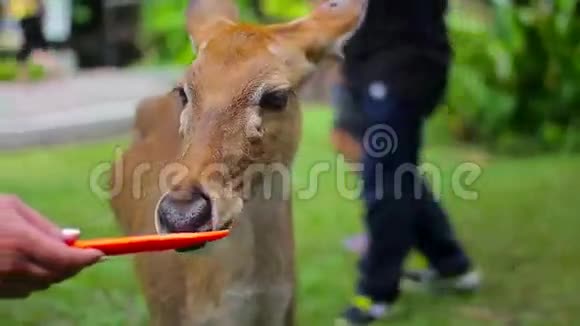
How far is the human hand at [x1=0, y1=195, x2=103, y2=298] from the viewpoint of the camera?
3.96 feet

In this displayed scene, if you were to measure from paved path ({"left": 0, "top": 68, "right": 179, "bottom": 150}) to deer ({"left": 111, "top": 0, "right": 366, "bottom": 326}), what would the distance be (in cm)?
149

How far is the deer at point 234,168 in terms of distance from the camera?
1372 millimetres

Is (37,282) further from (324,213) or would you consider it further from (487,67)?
(487,67)

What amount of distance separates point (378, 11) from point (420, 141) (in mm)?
415

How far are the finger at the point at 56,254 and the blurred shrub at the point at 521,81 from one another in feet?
12.5

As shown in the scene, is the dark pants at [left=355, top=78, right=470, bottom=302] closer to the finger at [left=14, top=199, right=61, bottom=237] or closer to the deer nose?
the deer nose

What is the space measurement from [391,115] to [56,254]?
1.20 m

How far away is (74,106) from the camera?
392 cm

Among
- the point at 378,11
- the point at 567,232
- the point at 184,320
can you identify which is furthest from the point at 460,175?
the point at 184,320

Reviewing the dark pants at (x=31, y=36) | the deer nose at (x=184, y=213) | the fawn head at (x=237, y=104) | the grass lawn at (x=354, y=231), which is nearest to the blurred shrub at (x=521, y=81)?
the grass lawn at (x=354, y=231)

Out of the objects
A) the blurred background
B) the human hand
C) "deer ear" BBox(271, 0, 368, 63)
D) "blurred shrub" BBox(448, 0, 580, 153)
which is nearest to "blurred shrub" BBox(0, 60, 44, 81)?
the blurred background

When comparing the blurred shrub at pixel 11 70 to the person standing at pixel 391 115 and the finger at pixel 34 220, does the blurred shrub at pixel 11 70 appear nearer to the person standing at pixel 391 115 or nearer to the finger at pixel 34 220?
the person standing at pixel 391 115

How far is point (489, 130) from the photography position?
4.88 metres

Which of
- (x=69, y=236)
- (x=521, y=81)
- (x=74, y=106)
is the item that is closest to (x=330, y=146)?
(x=74, y=106)
